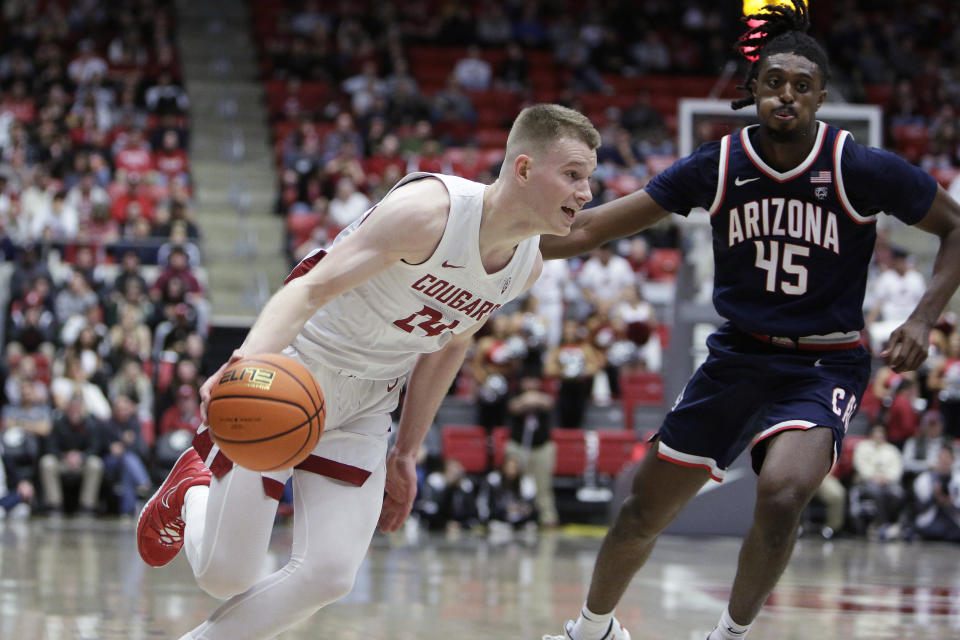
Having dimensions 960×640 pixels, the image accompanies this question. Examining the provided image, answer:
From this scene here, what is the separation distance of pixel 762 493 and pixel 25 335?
11264 mm

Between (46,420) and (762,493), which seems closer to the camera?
(762,493)

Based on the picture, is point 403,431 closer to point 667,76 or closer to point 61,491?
point 61,491

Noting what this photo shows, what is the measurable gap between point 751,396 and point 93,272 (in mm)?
11647

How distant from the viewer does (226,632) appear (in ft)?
13.2

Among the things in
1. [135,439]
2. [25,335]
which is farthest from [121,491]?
[25,335]

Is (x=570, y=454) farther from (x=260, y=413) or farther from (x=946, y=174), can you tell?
(x=260, y=413)

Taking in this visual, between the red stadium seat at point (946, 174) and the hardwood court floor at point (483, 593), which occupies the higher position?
the red stadium seat at point (946, 174)

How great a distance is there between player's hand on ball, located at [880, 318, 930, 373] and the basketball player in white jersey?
120 centimetres

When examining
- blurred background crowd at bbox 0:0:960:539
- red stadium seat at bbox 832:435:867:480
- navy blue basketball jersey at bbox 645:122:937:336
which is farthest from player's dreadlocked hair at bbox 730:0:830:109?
red stadium seat at bbox 832:435:867:480

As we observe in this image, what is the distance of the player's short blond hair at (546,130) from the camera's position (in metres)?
4.18

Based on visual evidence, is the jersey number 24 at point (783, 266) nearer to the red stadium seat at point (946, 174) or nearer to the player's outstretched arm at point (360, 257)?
the player's outstretched arm at point (360, 257)

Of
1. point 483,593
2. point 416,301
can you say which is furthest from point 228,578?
point 483,593

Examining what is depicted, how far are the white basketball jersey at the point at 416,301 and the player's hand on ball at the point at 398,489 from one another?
38 centimetres

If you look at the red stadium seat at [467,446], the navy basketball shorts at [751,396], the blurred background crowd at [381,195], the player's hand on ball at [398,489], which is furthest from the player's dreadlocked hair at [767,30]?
the red stadium seat at [467,446]
